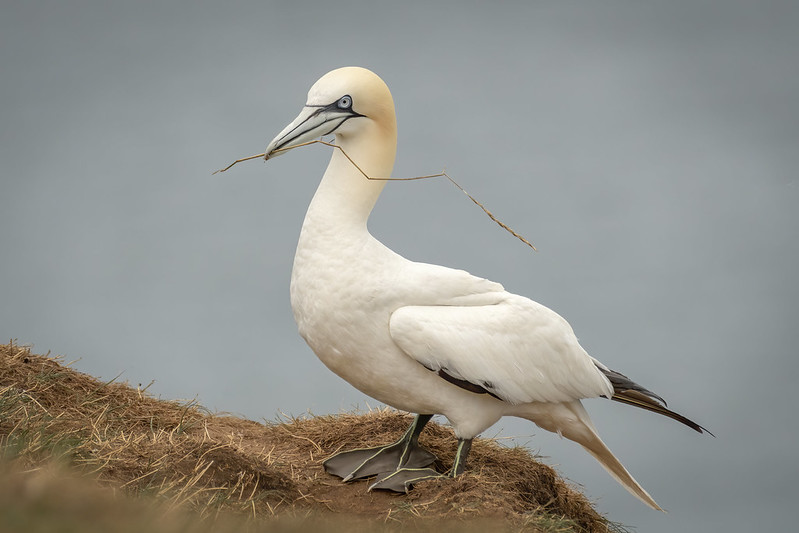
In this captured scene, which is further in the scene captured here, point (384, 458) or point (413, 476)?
point (384, 458)

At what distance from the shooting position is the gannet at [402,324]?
6.42 metres

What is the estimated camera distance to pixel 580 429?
7.04 metres

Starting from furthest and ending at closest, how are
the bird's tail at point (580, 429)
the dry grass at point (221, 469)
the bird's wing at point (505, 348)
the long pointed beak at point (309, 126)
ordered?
the bird's tail at point (580, 429) < the long pointed beak at point (309, 126) < the bird's wing at point (505, 348) < the dry grass at point (221, 469)

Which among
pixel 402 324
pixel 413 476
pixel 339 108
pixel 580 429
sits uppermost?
pixel 339 108

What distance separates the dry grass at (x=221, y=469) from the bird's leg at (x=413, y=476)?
2.7 inches

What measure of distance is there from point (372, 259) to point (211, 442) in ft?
5.21

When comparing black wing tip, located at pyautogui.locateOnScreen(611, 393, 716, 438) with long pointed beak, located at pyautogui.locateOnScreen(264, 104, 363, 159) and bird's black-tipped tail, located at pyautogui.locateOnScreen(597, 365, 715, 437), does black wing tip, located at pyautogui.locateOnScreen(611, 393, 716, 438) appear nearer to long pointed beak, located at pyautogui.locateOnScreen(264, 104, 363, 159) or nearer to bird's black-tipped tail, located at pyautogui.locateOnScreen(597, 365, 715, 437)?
bird's black-tipped tail, located at pyautogui.locateOnScreen(597, 365, 715, 437)

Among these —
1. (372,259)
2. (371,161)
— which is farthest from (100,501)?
(371,161)

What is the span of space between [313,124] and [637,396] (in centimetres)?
297

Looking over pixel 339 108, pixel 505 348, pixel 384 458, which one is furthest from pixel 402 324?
pixel 339 108

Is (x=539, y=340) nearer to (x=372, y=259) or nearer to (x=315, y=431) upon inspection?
(x=372, y=259)

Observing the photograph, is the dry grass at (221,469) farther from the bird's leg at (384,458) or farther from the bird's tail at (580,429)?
the bird's tail at (580,429)

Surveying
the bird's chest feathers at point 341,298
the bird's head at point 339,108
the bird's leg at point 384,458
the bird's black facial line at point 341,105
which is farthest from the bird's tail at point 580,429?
the bird's black facial line at point 341,105

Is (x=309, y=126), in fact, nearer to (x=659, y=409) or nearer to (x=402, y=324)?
(x=402, y=324)
